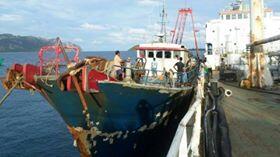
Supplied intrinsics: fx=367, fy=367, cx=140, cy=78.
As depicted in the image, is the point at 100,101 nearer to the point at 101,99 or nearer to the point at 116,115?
the point at 101,99

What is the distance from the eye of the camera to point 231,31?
38844 millimetres

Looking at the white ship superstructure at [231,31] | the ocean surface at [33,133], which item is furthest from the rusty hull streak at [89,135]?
the white ship superstructure at [231,31]

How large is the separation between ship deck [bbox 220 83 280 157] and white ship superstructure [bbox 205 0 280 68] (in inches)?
930

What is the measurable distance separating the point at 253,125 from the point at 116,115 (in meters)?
4.36

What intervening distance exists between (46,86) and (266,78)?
1244 cm

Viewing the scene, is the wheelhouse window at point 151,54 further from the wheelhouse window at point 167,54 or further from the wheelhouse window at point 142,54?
the wheelhouse window at point 167,54

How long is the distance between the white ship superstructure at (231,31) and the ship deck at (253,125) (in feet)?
77.5

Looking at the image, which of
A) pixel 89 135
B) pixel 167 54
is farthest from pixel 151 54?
pixel 89 135

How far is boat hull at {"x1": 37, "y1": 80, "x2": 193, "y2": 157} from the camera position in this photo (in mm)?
11414

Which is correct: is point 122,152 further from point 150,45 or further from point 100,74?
point 150,45

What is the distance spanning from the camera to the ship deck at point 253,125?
7164 millimetres

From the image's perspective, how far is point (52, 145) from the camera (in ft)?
71.6

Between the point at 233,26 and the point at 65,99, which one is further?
the point at 233,26

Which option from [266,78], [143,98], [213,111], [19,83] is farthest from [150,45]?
[213,111]
